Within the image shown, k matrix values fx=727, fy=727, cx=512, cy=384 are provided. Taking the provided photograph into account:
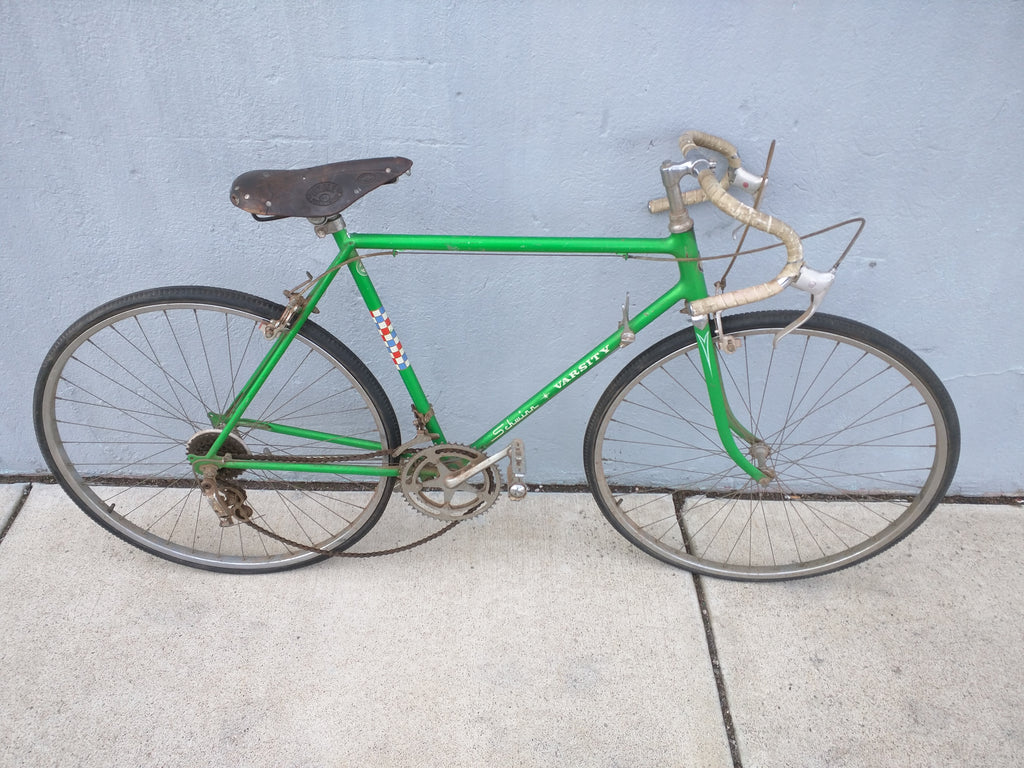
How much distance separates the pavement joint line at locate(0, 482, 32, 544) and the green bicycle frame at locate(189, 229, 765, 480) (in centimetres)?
92

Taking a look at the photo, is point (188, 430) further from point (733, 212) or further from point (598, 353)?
point (733, 212)

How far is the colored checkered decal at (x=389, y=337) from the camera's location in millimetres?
2012

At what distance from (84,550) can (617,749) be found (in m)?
1.89

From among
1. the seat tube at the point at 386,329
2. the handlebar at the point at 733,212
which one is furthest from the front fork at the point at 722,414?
the seat tube at the point at 386,329

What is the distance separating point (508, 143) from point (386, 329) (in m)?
0.63

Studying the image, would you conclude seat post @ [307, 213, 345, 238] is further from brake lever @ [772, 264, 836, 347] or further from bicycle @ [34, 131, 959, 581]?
brake lever @ [772, 264, 836, 347]

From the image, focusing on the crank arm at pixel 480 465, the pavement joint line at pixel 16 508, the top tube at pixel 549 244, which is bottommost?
the pavement joint line at pixel 16 508

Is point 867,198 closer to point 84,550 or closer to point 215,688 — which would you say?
point 215,688

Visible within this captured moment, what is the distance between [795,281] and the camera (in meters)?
1.77

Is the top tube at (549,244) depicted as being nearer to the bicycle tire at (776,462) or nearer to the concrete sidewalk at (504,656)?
the bicycle tire at (776,462)

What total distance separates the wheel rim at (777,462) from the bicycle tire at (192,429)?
0.94m

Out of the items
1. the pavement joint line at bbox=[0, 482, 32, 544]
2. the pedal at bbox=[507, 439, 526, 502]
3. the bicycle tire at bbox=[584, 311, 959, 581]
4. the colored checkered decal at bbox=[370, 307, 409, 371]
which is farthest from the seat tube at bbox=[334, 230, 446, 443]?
the pavement joint line at bbox=[0, 482, 32, 544]

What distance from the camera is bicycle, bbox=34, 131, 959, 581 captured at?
1.91 meters

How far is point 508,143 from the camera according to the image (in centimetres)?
205
